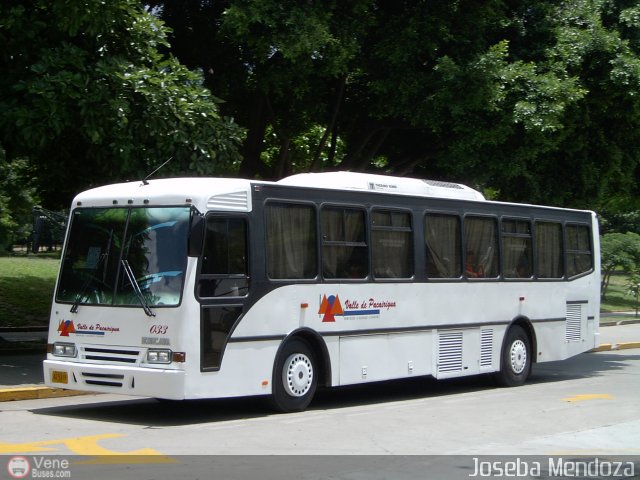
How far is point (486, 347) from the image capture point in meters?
15.7

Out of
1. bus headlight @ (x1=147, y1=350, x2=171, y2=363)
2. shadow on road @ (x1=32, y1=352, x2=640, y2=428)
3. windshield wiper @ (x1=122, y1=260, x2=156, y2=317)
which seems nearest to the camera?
bus headlight @ (x1=147, y1=350, x2=171, y2=363)

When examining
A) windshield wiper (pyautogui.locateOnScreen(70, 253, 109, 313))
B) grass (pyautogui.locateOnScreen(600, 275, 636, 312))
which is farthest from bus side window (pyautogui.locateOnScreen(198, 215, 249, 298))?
grass (pyautogui.locateOnScreen(600, 275, 636, 312))

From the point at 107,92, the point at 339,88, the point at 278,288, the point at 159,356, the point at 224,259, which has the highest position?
the point at 339,88

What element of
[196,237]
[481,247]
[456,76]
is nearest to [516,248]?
[481,247]

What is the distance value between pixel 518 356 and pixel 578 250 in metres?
2.90

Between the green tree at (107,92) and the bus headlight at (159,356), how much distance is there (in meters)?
4.59

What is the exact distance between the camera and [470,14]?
18.1m

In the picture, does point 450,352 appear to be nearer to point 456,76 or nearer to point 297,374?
point 297,374

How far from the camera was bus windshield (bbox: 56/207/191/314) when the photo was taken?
36.3 feet

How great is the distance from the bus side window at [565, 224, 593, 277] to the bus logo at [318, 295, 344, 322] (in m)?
6.62

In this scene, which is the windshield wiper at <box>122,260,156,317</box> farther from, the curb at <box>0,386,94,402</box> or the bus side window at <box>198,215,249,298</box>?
the curb at <box>0,386,94,402</box>

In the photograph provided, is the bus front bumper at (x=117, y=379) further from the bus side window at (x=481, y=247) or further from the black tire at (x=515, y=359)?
the black tire at (x=515, y=359)

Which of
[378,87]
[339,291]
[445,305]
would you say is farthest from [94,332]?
[378,87]

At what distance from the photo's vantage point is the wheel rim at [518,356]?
16359 millimetres
